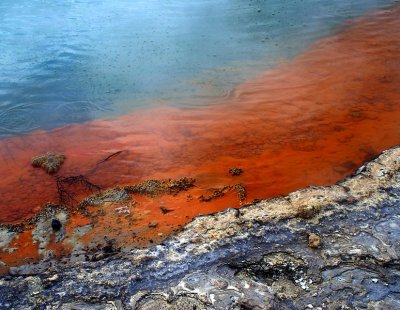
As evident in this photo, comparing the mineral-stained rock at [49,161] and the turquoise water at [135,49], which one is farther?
the turquoise water at [135,49]

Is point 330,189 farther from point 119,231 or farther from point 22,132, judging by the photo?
point 22,132

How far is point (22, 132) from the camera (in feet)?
20.8

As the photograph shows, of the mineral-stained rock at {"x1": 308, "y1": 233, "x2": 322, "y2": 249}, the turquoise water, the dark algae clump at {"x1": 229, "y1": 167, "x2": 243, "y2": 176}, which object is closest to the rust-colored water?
the dark algae clump at {"x1": 229, "y1": 167, "x2": 243, "y2": 176}

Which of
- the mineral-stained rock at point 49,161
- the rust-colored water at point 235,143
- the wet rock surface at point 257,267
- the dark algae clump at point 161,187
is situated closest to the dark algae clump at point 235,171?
the rust-colored water at point 235,143

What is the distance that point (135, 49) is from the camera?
28.5 ft

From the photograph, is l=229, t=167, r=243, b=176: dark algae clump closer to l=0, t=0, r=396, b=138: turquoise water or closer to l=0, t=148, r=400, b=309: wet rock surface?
l=0, t=148, r=400, b=309: wet rock surface

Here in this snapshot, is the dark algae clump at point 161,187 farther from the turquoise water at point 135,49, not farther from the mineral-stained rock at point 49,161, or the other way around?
the turquoise water at point 135,49

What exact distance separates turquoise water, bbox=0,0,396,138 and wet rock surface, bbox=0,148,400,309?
11.8 feet

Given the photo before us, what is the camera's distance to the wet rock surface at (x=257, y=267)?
112 inches

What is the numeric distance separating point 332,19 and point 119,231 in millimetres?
8352

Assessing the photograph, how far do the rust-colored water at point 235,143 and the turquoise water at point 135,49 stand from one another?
62 centimetres

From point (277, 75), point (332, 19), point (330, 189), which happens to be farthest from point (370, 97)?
point (332, 19)

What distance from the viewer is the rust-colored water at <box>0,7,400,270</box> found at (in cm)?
454

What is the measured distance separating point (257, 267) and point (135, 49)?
7001 mm
